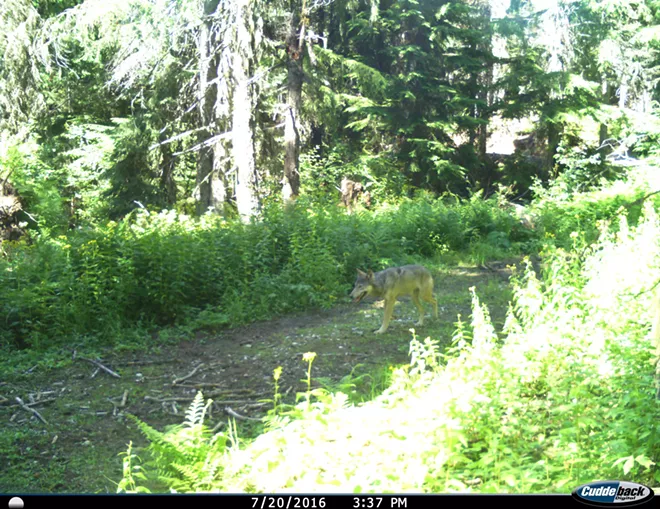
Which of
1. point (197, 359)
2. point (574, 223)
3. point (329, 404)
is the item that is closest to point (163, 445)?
point (329, 404)

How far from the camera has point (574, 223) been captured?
629 inches

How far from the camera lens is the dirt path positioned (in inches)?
219

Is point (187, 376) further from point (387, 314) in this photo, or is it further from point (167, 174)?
point (167, 174)

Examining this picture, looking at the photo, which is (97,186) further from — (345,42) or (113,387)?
Result: (113,387)

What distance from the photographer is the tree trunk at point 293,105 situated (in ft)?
57.9

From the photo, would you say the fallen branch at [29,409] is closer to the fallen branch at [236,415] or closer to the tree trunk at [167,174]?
the fallen branch at [236,415]

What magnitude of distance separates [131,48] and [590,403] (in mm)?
15263

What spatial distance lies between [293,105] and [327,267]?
7923mm

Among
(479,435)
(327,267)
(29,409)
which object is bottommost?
(29,409)

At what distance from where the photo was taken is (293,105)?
59.0 ft

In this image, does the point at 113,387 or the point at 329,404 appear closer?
the point at 329,404

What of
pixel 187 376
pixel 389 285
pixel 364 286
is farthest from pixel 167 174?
pixel 187 376

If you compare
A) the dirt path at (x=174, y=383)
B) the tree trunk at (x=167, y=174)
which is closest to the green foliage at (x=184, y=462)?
the dirt path at (x=174, y=383)

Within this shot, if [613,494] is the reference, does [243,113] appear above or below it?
above
